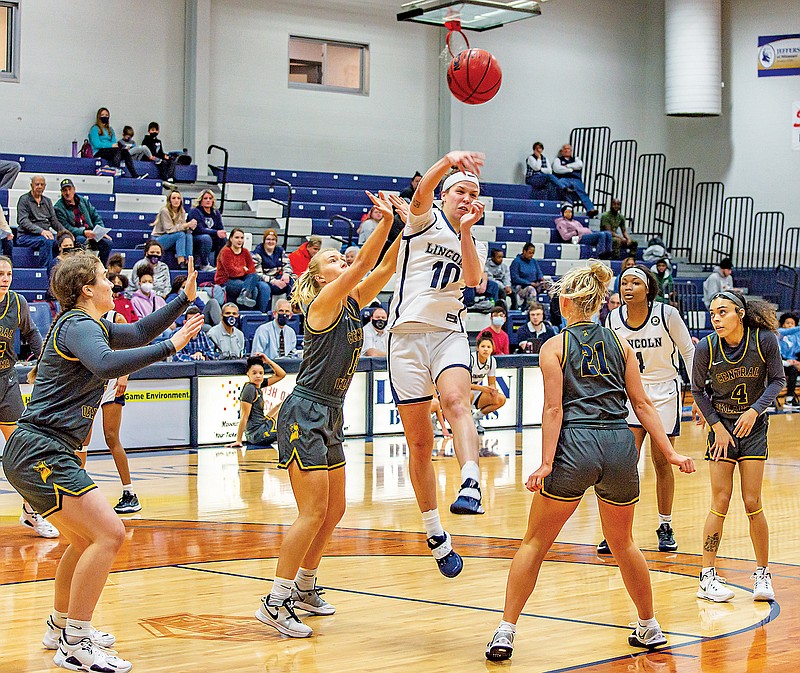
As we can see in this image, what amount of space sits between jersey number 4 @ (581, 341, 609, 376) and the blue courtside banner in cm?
1921

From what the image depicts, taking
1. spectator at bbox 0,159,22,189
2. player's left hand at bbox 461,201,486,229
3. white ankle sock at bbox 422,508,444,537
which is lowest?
white ankle sock at bbox 422,508,444,537

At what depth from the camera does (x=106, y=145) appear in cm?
1653

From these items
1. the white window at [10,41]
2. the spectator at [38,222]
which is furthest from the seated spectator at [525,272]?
the white window at [10,41]

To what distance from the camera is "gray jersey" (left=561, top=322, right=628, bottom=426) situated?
187 inches

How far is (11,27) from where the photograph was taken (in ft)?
54.0

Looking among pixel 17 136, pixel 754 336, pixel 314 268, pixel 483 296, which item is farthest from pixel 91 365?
pixel 17 136

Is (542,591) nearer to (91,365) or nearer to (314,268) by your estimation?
(314,268)

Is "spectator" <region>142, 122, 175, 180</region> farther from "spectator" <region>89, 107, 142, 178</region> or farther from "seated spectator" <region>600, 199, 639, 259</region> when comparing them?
"seated spectator" <region>600, 199, 639, 259</region>

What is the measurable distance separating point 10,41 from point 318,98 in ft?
16.9

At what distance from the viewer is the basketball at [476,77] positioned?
28.0 ft

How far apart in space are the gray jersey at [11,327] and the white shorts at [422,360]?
8.91ft

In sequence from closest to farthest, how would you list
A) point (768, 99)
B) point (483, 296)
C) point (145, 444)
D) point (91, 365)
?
point (91, 365)
point (145, 444)
point (483, 296)
point (768, 99)

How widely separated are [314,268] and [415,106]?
1575 cm

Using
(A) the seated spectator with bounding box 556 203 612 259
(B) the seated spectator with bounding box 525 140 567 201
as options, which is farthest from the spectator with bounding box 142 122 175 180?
(B) the seated spectator with bounding box 525 140 567 201
